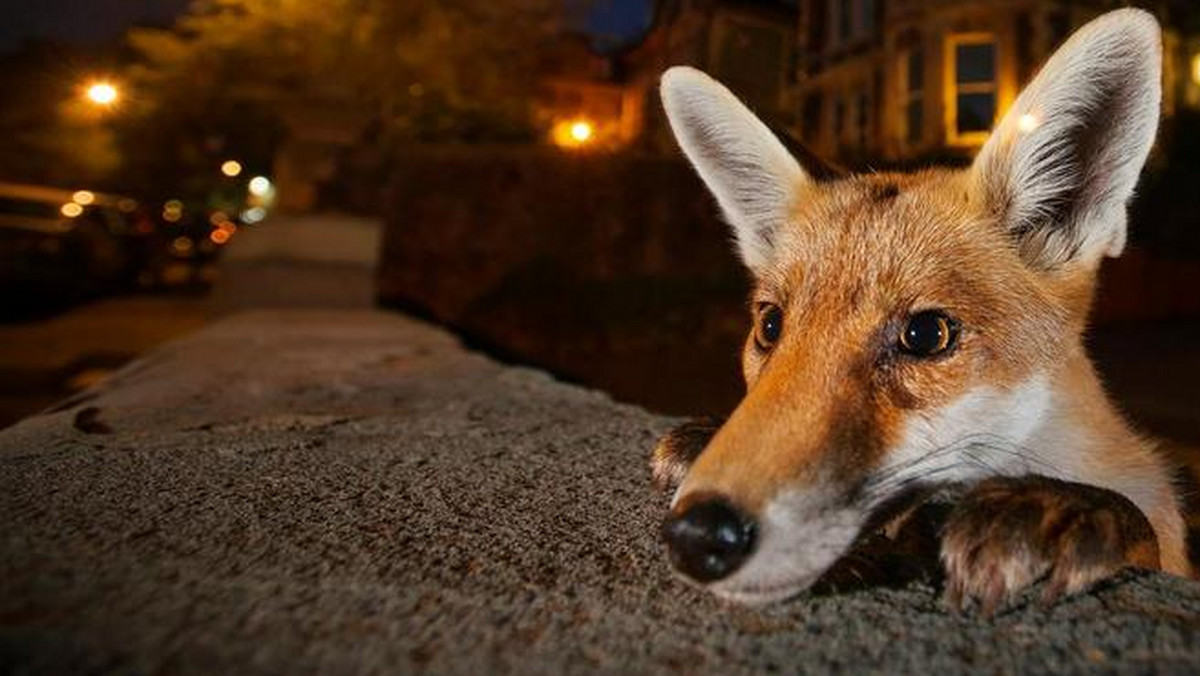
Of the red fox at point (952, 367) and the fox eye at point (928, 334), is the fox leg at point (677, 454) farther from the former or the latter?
the fox eye at point (928, 334)

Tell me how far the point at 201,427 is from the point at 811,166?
2.42m

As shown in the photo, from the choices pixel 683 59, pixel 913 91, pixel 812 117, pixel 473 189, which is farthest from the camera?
pixel 683 59

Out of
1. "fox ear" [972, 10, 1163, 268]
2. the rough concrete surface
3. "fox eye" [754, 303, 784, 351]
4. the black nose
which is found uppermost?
"fox ear" [972, 10, 1163, 268]

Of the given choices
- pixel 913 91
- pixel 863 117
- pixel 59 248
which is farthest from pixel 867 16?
pixel 59 248

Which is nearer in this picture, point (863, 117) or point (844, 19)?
point (863, 117)

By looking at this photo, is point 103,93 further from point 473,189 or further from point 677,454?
point 677,454

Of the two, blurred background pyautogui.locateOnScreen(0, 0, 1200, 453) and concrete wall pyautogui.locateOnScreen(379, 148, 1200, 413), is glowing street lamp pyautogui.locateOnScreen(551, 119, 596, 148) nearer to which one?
blurred background pyautogui.locateOnScreen(0, 0, 1200, 453)

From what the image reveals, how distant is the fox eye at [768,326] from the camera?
87.5 inches

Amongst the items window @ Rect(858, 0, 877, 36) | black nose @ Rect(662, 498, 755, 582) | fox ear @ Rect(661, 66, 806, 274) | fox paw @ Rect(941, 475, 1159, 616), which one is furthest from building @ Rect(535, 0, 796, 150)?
black nose @ Rect(662, 498, 755, 582)

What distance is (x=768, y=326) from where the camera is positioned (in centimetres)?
226

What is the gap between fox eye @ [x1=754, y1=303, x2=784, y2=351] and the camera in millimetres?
2223

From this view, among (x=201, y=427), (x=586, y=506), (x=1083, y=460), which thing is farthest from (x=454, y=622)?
(x=201, y=427)

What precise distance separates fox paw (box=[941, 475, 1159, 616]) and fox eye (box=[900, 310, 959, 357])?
389 mm

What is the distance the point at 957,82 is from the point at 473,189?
9990mm
